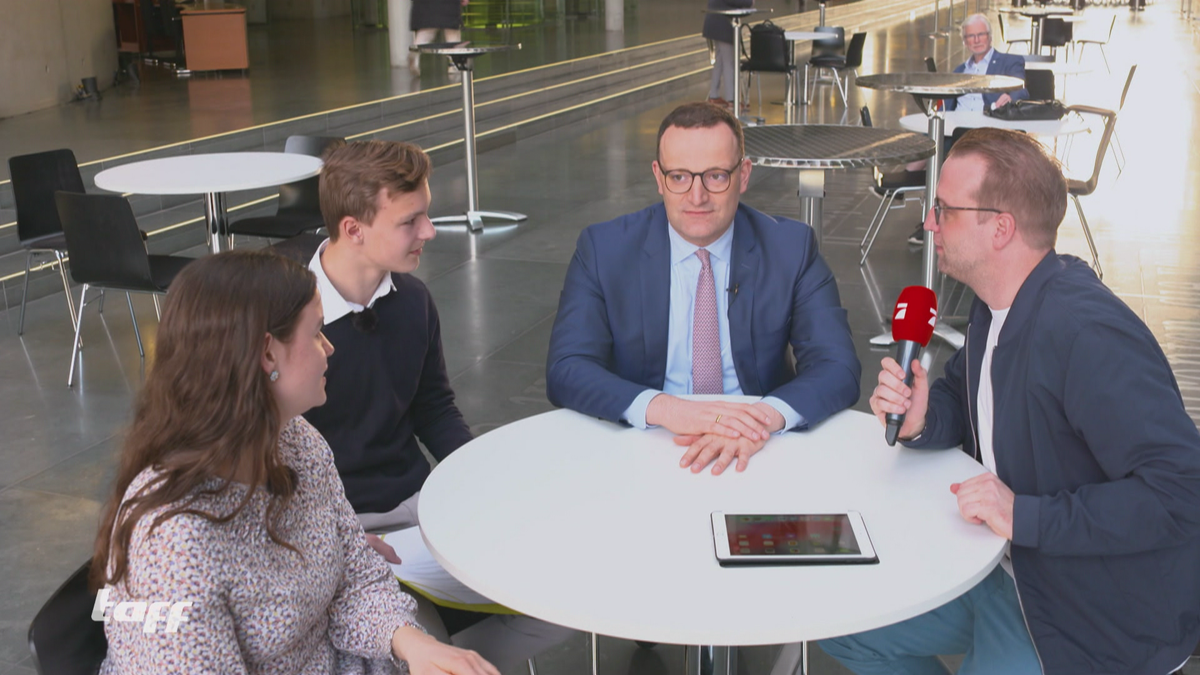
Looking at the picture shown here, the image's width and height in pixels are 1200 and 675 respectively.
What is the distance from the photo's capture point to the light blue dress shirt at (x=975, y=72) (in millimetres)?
6320

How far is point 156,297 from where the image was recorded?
5062 millimetres

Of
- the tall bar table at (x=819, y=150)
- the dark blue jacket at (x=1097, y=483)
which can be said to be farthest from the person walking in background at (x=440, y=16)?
the dark blue jacket at (x=1097, y=483)

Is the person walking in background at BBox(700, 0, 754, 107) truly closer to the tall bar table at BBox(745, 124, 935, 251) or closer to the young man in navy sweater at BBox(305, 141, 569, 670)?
the tall bar table at BBox(745, 124, 935, 251)

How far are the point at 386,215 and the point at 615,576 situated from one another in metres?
1.06

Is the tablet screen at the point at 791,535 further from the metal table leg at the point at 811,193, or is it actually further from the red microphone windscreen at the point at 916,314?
the metal table leg at the point at 811,193

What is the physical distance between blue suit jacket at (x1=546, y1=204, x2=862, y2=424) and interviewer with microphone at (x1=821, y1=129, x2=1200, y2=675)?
0.50 m

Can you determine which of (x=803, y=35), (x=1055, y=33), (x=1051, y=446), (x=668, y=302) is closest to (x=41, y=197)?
(x=668, y=302)

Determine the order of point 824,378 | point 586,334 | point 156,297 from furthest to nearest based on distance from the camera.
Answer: point 156,297, point 586,334, point 824,378

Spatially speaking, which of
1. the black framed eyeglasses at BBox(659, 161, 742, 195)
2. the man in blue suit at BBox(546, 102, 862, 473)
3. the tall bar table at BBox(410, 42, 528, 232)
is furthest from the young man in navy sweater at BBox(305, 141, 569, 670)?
the tall bar table at BBox(410, 42, 528, 232)

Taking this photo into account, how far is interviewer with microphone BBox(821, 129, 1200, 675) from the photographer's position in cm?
166

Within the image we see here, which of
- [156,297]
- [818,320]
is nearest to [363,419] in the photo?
[818,320]

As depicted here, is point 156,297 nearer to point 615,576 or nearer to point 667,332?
point 667,332

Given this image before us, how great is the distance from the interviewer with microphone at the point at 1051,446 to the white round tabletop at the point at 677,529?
0.10m

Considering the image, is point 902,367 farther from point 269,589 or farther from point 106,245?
point 106,245
